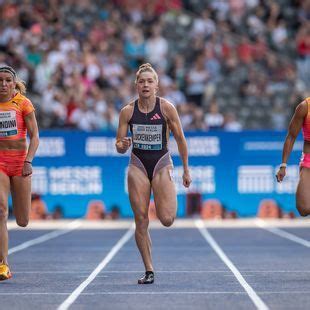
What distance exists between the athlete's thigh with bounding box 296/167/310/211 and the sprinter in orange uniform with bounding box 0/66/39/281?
2.72 meters

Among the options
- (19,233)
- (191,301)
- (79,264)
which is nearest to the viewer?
(191,301)

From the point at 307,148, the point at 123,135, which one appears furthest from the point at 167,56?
the point at 123,135

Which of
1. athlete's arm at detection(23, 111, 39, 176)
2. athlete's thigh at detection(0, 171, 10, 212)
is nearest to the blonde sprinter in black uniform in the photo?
athlete's arm at detection(23, 111, 39, 176)

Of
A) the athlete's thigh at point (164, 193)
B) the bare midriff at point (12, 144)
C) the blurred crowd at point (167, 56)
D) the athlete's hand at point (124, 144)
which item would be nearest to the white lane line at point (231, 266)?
the athlete's thigh at point (164, 193)

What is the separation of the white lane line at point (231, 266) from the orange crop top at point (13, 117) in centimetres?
273

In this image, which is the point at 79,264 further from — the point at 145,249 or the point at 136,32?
the point at 136,32

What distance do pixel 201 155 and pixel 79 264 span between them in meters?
10.6

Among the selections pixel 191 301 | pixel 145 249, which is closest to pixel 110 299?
pixel 191 301

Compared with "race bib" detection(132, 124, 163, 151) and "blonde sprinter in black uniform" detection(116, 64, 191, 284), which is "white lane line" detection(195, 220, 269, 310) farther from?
"race bib" detection(132, 124, 163, 151)

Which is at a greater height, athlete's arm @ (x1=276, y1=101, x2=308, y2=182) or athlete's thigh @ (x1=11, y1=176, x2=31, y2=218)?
athlete's arm @ (x1=276, y1=101, x2=308, y2=182)

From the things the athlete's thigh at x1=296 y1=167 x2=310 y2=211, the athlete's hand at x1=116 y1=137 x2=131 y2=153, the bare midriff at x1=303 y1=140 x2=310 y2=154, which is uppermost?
the athlete's hand at x1=116 y1=137 x2=131 y2=153

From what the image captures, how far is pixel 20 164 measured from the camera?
12.7 metres

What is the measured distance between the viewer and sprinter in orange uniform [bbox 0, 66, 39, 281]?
41.2 feet

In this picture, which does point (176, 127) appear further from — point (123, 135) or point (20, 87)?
point (20, 87)
